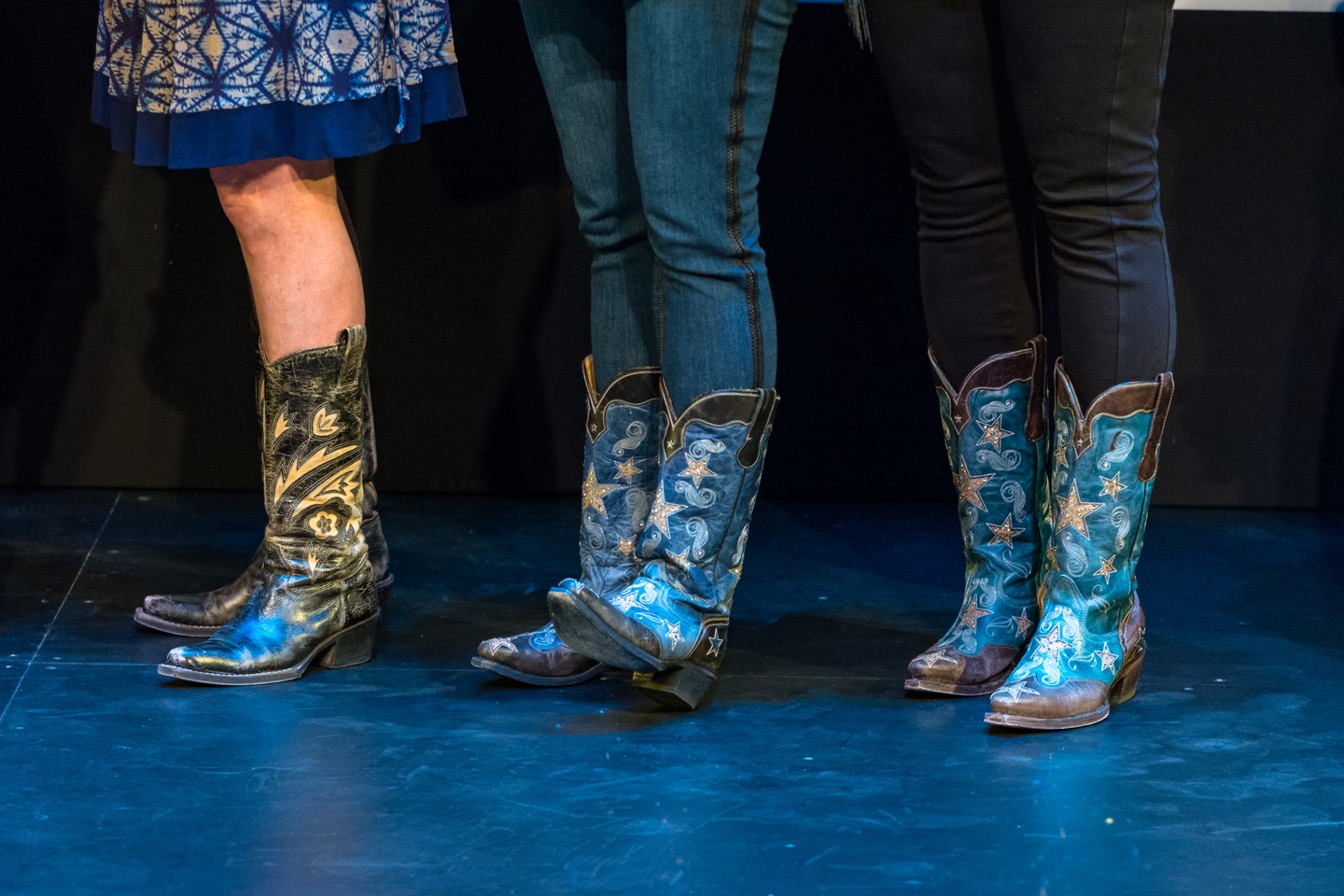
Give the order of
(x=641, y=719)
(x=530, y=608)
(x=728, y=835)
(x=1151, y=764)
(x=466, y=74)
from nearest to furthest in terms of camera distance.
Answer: (x=728, y=835) → (x=1151, y=764) → (x=641, y=719) → (x=530, y=608) → (x=466, y=74)

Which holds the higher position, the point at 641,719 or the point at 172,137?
the point at 172,137

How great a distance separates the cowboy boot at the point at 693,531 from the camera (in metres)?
1.27

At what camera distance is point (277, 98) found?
51.0 inches

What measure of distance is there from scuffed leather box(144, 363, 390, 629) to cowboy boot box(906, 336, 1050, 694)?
0.60 meters

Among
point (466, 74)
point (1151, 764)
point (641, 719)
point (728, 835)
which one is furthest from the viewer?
point (466, 74)

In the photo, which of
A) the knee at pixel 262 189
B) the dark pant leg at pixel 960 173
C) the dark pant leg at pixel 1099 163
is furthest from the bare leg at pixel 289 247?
the dark pant leg at pixel 1099 163

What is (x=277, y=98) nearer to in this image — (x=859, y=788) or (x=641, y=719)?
(x=641, y=719)

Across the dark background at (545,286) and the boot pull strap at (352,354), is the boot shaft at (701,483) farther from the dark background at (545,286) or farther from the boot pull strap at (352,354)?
the dark background at (545,286)

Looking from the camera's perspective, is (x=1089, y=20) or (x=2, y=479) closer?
(x=1089, y=20)

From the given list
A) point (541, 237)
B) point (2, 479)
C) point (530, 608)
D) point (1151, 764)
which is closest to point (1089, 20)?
point (1151, 764)

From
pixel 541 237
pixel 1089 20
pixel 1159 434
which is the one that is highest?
pixel 1089 20

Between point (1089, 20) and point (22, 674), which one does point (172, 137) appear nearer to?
point (22, 674)

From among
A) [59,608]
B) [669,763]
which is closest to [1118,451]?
[669,763]

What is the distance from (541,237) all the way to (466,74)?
245 millimetres
